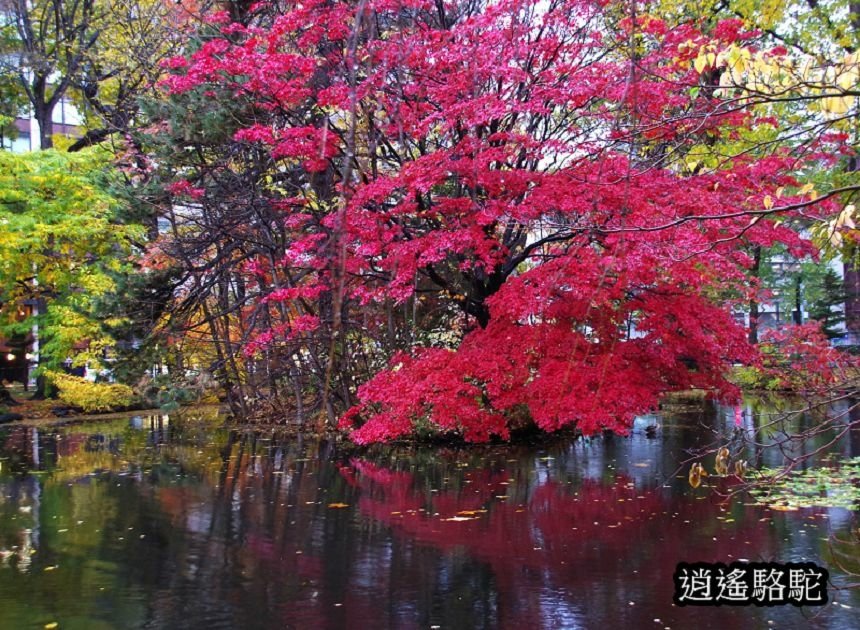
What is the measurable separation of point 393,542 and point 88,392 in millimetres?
13710

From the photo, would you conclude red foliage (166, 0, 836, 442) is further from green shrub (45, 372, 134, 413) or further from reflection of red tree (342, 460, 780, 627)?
green shrub (45, 372, 134, 413)

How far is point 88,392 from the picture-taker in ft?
58.0

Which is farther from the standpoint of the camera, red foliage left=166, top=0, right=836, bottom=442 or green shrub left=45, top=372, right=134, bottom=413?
green shrub left=45, top=372, right=134, bottom=413

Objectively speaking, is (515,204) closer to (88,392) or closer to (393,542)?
(393,542)

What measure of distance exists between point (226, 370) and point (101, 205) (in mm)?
5045

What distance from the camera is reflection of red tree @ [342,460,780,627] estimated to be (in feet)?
16.8

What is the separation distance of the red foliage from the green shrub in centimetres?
874

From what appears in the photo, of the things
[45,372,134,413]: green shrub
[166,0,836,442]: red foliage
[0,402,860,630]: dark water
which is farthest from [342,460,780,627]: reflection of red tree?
[45,372,134,413]: green shrub

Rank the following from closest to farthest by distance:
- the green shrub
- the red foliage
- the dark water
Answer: the dark water < the red foliage < the green shrub

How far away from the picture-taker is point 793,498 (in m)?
7.42

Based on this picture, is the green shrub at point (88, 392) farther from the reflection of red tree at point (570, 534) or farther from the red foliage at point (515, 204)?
the reflection of red tree at point (570, 534)

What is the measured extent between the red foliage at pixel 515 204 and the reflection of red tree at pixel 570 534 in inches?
48.2

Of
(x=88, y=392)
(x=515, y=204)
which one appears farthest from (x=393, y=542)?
(x=88, y=392)

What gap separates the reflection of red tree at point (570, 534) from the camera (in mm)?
5117
